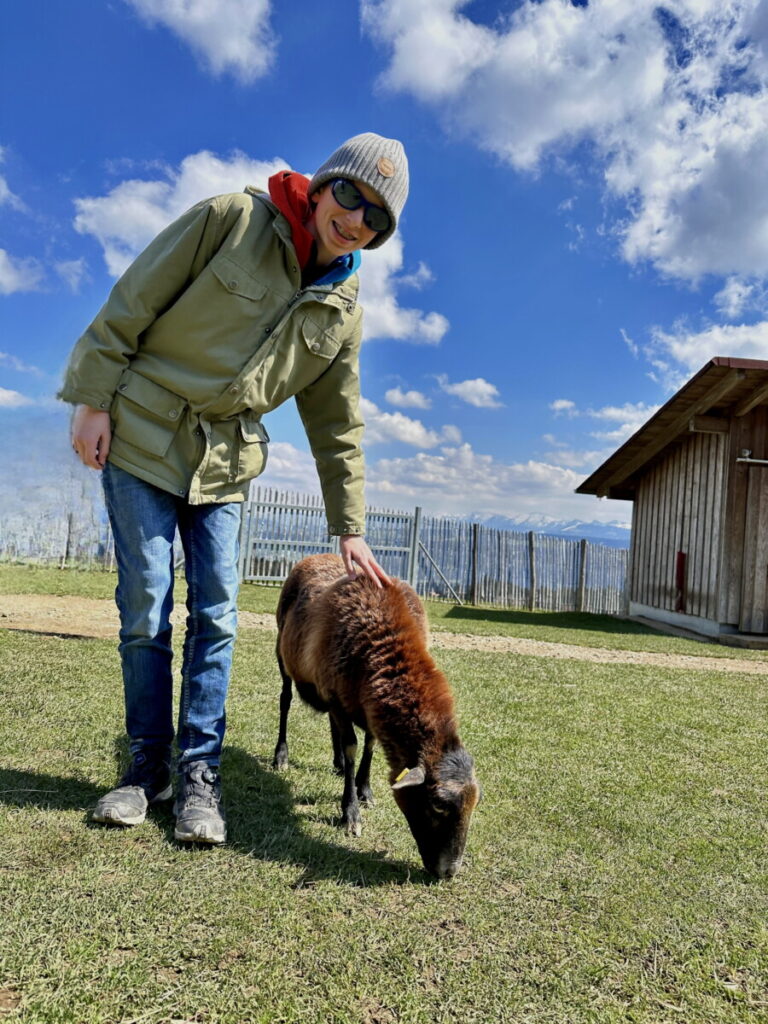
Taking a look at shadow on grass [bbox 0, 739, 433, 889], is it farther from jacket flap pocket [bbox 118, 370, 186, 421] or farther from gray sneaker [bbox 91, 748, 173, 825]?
jacket flap pocket [bbox 118, 370, 186, 421]

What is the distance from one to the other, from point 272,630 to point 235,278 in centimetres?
732

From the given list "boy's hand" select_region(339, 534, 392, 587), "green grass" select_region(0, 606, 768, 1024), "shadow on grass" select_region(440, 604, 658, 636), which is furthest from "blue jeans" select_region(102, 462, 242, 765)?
"shadow on grass" select_region(440, 604, 658, 636)

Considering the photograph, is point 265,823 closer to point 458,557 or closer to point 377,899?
point 377,899

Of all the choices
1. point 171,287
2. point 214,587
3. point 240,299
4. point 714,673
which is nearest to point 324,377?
point 240,299

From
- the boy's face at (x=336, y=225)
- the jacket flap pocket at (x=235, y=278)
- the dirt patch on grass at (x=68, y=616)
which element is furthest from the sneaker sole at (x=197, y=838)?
the dirt patch on grass at (x=68, y=616)

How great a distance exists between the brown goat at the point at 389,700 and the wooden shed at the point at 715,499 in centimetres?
1070

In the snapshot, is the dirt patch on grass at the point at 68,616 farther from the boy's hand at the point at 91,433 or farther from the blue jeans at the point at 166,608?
the boy's hand at the point at 91,433

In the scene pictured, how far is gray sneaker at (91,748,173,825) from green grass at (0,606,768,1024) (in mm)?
62

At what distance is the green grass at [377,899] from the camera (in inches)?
78.2

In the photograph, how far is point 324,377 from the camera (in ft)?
11.3

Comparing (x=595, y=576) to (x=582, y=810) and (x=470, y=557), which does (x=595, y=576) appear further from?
(x=582, y=810)

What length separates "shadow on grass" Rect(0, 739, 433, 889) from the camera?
2.77m

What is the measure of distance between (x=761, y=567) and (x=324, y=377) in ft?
40.7

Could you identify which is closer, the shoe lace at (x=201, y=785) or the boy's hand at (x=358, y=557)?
the shoe lace at (x=201, y=785)
